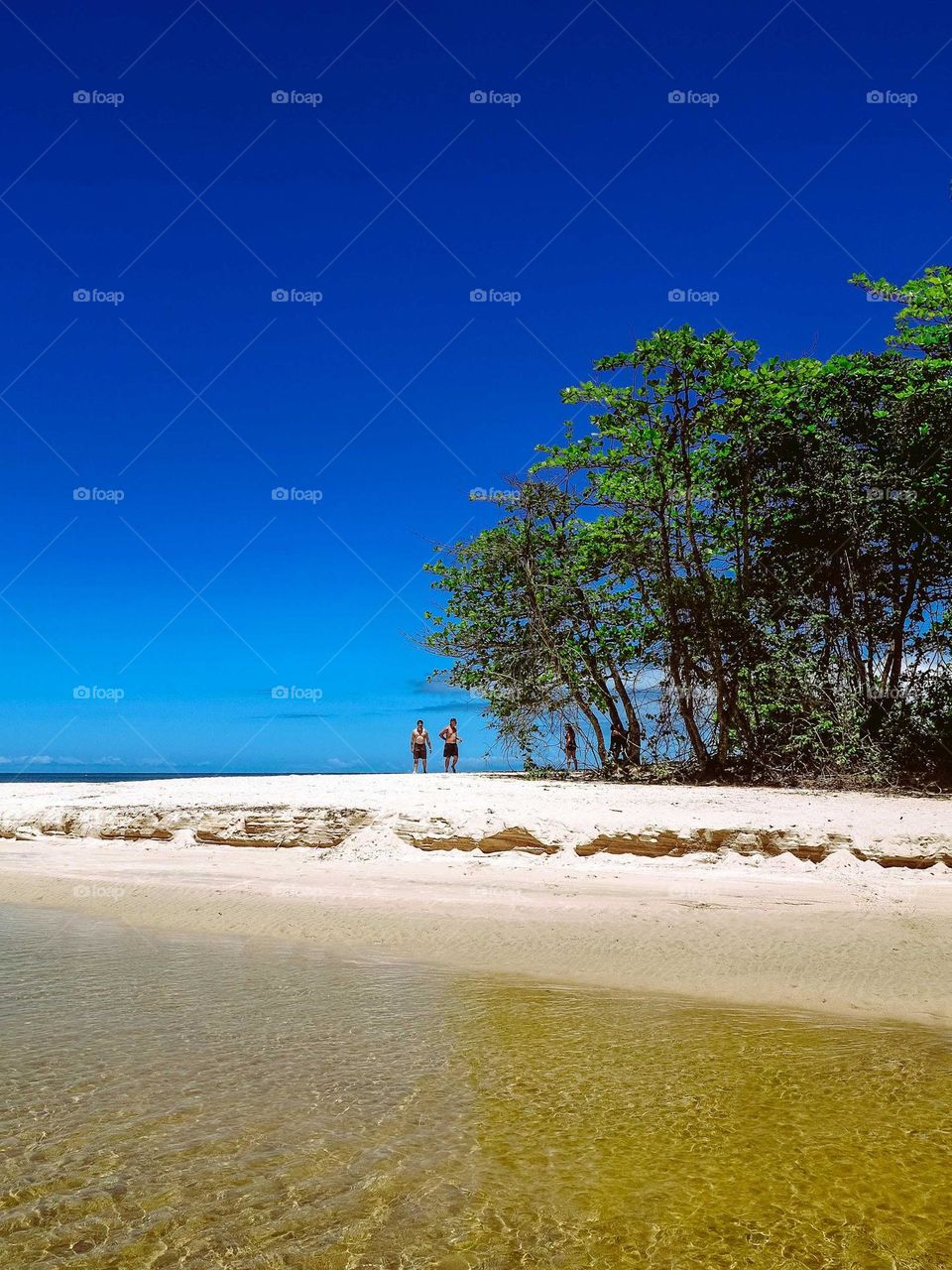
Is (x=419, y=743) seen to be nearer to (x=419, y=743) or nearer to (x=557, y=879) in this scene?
(x=419, y=743)

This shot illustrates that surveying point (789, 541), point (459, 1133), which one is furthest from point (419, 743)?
point (459, 1133)

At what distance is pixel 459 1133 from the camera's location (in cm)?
421

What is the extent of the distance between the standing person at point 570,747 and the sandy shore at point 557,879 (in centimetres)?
505

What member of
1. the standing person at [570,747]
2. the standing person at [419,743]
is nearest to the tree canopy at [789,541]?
the standing person at [570,747]

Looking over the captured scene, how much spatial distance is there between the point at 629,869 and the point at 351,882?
3.39 metres

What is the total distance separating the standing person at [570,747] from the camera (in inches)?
752

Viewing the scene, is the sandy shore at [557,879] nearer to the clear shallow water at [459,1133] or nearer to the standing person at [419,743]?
the clear shallow water at [459,1133]

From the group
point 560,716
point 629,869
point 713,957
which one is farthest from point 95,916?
point 560,716

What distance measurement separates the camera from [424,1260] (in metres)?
3.13

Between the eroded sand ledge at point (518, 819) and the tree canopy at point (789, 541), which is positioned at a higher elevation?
the tree canopy at point (789, 541)

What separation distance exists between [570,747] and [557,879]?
360 inches

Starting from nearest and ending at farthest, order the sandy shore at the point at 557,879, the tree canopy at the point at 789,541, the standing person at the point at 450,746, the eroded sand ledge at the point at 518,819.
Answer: the sandy shore at the point at 557,879 → the eroded sand ledge at the point at 518,819 → the tree canopy at the point at 789,541 → the standing person at the point at 450,746

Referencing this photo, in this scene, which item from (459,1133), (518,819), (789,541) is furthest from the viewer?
(789,541)

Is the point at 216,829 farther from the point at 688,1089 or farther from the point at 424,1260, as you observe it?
the point at 424,1260
